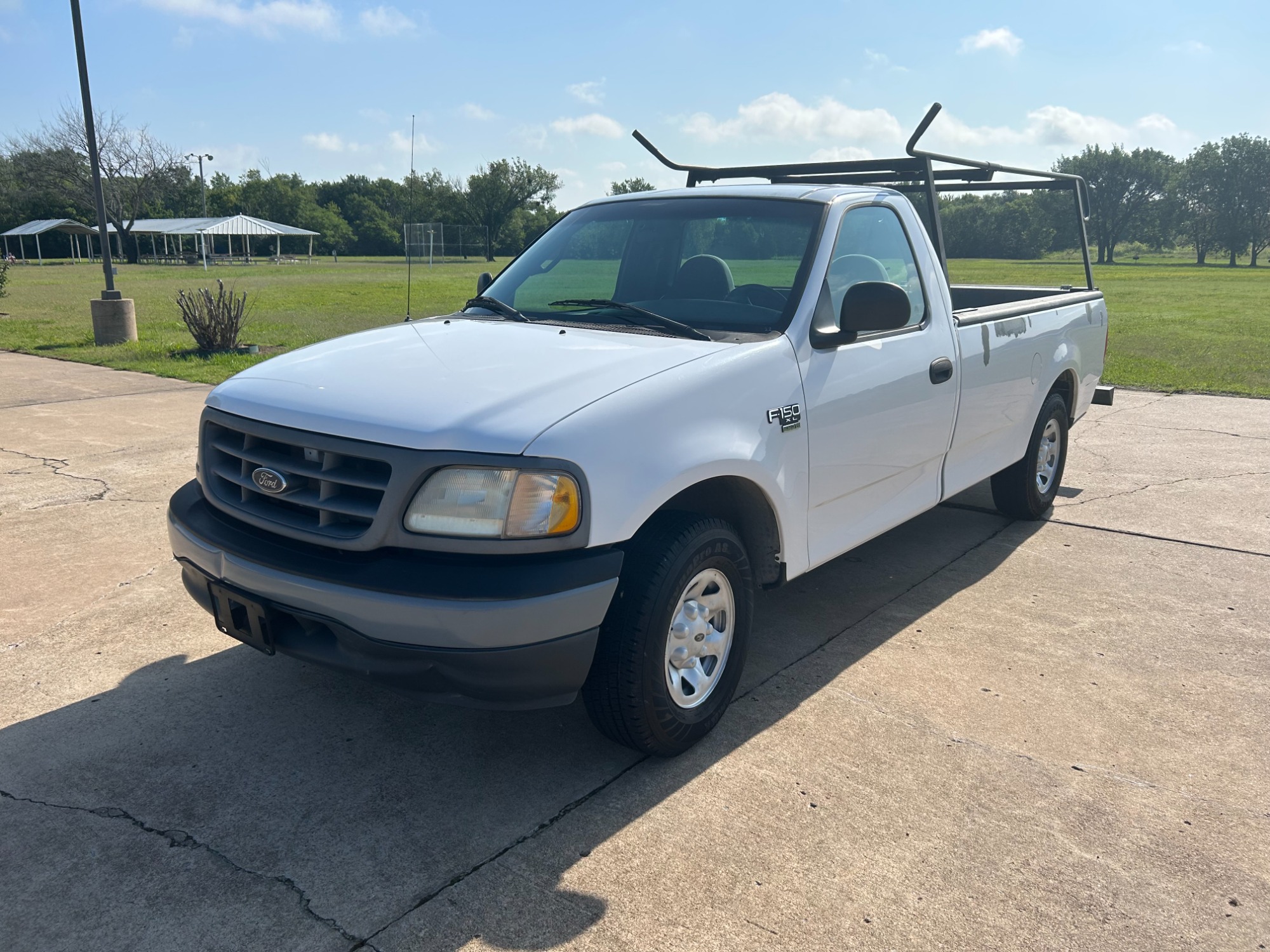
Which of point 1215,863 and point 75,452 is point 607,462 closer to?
point 1215,863

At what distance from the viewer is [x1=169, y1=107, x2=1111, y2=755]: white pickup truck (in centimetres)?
275

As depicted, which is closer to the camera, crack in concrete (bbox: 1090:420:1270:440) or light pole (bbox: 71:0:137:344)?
crack in concrete (bbox: 1090:420:1270:440)

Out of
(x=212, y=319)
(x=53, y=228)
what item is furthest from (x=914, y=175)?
(x=53, y=228)

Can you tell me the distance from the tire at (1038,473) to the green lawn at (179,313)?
9037mm

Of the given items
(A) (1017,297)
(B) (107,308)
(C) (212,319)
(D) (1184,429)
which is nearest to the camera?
(A) (1017,297)

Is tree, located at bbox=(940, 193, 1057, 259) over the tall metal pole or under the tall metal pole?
under

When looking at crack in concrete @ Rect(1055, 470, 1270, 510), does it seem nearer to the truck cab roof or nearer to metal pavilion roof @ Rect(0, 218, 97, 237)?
the truck cab roof

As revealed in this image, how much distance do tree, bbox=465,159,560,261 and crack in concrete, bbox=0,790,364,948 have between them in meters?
85.4

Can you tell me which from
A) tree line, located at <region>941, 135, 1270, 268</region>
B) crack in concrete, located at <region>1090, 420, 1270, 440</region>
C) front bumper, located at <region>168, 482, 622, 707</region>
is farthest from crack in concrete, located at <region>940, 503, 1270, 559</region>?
tree line, located at <region>941, 135, 1270, 268</region>

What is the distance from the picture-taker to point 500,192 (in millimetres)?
88562

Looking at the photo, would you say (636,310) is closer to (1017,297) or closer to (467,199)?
(1017,297)

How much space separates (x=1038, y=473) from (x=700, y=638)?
366 centimetres

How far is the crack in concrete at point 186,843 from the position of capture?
251cm

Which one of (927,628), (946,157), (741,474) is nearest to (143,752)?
(741,474)
